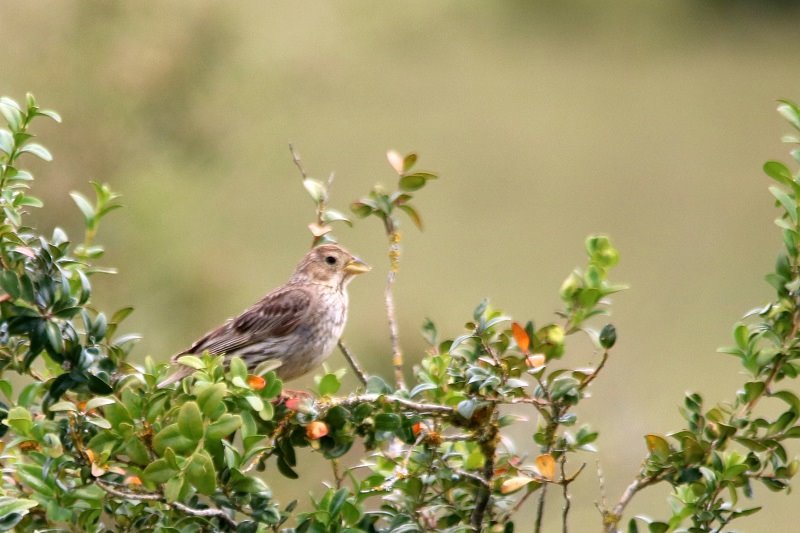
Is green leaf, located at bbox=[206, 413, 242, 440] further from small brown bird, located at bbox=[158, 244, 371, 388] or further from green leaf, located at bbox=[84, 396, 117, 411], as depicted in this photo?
small brown bird, located at bbox=[158, 244, 371, 388]

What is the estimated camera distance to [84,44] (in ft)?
19.3

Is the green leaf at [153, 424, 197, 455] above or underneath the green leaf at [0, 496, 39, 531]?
above

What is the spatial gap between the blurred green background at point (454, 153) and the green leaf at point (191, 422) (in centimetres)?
163

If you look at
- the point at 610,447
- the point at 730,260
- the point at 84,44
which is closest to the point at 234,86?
the point at 84,44

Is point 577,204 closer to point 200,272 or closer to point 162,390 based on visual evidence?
point 200,272

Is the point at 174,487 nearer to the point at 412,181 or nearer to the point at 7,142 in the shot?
the point at 7,142

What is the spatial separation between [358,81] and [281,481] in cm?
531

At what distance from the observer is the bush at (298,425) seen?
159 cm

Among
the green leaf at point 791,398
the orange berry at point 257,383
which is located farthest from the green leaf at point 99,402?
the green leaf at point 791,398

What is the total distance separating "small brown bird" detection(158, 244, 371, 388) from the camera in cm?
318

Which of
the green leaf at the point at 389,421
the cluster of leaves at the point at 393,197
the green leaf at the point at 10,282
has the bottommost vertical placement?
the green leaf at the point at 389,421

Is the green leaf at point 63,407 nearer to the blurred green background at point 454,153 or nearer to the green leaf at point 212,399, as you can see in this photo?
the green leaf at point 212,399

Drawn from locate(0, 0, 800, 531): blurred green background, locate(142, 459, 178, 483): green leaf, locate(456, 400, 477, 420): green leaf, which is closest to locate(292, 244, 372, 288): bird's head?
locate(0, 0, 800, 531): blurred green background

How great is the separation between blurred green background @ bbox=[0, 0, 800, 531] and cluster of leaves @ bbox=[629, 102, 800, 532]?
1.28 metres
